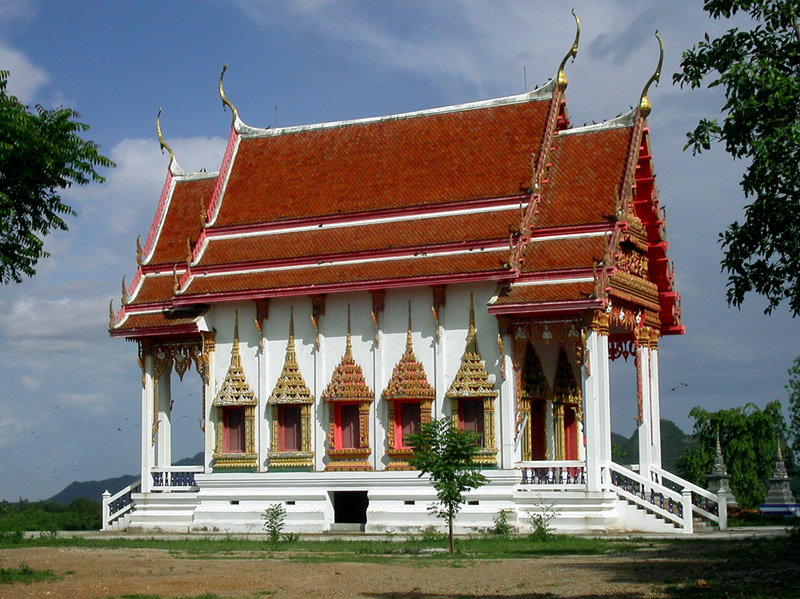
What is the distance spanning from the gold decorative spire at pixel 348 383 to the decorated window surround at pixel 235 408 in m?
2.19

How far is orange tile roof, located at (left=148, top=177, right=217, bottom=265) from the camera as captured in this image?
34688mm

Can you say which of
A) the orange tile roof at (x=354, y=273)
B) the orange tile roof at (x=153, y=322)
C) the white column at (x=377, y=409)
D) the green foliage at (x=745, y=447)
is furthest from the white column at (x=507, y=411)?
the green foliage at (x=745, y=447)

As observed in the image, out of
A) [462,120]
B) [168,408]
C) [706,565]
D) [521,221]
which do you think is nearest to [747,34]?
[706,565]

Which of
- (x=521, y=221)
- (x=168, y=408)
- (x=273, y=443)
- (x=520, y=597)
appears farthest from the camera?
(x=168, y=408)

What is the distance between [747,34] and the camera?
17703 mm

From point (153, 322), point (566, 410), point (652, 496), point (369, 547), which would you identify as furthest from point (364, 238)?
point (652, 496)

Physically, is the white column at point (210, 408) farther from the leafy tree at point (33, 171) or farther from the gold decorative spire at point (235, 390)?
the leafy tree at point (33, 171)

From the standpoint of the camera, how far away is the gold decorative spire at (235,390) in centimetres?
3181

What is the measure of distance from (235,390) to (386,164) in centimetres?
702

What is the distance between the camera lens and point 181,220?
35.7m

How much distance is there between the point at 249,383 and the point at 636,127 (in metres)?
11.5

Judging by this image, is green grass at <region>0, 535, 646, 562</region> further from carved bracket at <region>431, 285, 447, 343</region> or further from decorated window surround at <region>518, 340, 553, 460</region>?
carved bracket at <region>431, 285, 447, 343</region>

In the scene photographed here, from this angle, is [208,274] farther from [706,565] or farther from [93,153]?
[706,565]

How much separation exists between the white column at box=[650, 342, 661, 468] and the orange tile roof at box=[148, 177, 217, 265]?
40.6 feet
